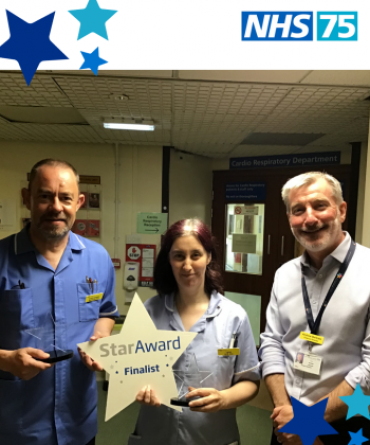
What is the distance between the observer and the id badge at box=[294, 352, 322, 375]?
1114mm

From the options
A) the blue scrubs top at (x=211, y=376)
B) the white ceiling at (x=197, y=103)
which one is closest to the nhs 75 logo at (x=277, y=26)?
the white ceiling at (x=197, y=103)

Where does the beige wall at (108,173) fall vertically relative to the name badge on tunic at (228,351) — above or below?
above

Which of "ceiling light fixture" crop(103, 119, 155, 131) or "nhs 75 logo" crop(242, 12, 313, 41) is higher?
"ceiling light fixture" crop(103, 119, 155, 131)

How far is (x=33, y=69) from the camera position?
727mm

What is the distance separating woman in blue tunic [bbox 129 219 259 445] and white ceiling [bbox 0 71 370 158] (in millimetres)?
745

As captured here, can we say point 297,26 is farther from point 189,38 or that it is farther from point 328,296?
point 328,296

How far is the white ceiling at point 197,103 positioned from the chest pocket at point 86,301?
0.92 metres

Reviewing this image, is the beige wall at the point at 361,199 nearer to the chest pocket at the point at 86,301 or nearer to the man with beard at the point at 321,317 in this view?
the man with beard at the point at 321,317

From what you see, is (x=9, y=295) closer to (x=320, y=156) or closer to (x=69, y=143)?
(x=69, y=143)

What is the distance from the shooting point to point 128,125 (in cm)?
237

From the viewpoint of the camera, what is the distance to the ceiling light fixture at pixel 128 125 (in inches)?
90.5

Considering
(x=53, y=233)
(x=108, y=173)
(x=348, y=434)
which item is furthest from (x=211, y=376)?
(x=108, y=173)

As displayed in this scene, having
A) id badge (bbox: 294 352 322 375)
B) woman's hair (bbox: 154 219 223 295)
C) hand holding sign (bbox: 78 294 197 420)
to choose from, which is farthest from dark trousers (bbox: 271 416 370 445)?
woman's hair (bbox: 154 219 223 295)

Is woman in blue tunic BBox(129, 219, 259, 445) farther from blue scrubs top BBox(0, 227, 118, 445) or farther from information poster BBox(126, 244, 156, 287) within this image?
information poster BBox(126, 244, 156, 287)
